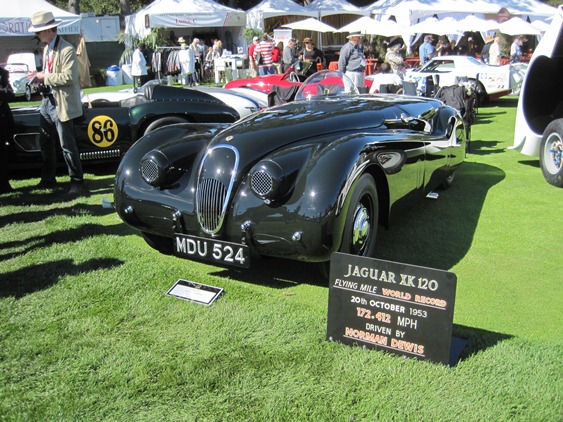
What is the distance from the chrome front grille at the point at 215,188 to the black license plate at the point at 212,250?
0.12 metres

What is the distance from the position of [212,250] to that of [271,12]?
2315cm

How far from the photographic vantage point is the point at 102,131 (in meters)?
7.07

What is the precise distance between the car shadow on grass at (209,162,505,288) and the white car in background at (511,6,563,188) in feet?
3.00

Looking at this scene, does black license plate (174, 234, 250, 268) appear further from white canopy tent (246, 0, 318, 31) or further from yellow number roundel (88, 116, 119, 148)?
white canopy tent (246, 0, 318, 31)

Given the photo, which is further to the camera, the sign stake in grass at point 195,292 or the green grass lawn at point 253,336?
the sign stake in grass at point 195,292

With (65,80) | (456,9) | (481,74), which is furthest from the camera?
(456,9)

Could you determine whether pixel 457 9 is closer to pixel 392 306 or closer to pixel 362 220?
pixel 362 220

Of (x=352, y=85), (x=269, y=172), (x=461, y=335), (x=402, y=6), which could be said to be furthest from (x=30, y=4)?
(x=461, y=335)

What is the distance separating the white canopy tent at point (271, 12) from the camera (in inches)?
988

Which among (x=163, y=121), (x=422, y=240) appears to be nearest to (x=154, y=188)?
(x=422, y=240)

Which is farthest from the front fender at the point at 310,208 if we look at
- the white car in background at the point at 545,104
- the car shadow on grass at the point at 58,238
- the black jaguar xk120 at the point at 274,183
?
the white car in background at the point at 545,104

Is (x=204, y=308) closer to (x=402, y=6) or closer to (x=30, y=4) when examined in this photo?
(x=30, y=4)

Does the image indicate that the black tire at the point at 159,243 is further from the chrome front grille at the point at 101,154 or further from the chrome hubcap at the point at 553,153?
the chrome hubcap at the point at 553,153

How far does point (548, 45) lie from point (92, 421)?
6.86 meters
